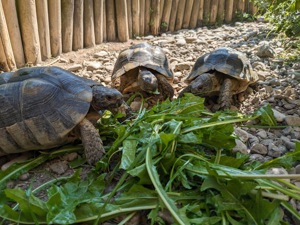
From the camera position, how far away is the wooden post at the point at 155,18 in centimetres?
657

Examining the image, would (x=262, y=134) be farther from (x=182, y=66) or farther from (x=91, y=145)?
(x=182, y=66)

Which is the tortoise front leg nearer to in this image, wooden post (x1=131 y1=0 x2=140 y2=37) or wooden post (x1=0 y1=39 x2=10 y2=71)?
wooden post (x1=0 y1=39 x2=10 y2=71)

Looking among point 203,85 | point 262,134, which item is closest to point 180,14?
point 203,85

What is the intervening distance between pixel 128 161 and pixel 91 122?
717 millimetres

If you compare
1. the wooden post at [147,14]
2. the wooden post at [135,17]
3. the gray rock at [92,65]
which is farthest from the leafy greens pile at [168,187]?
the wooden post at [147,14]

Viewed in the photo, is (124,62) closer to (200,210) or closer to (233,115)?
(233,115)

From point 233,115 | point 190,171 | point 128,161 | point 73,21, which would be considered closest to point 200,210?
point 190,171

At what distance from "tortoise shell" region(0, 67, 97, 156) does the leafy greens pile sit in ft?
0.65

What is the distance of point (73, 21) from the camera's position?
514 cm

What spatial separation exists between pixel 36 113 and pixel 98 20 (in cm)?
372

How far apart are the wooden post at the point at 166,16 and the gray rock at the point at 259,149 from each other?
16.8ft

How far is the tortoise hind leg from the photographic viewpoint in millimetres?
3324

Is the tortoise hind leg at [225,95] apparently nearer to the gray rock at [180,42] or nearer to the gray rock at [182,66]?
the gray rock at [182,66]

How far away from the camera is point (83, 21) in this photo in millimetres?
5340
